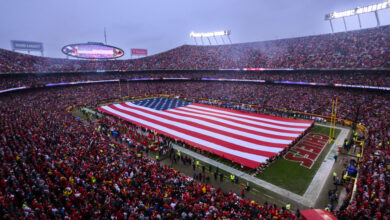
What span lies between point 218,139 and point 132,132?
33.5 ft

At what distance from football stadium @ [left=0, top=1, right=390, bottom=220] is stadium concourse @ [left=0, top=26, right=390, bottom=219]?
101mm

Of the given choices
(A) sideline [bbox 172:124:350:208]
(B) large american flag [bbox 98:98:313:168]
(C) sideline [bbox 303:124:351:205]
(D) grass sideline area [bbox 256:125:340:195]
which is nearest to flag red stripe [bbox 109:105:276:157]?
(B) large american flag [bbox 98:98:313:168]

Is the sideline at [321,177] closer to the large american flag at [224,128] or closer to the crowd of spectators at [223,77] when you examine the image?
the large american flag at [224,128]

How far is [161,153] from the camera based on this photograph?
19859mm

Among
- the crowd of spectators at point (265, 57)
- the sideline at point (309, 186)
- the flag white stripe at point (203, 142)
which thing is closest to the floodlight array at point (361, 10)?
the crowd of spectators at point (265, 57)

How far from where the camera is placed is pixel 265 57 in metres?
47.7

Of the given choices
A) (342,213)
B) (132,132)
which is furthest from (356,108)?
(132,132)

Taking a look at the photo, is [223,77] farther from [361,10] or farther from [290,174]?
[290,174]

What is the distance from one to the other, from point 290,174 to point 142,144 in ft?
45.6

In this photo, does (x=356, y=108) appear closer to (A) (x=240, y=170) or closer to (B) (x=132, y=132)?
(A) (x=240, y=170)

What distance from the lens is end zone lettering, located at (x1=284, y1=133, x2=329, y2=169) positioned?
58.8ft

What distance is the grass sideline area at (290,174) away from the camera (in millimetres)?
14424

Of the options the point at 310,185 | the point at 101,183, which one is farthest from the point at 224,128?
the point at 101,183

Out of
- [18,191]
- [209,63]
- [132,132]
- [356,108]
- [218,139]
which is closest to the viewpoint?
[18,191]
